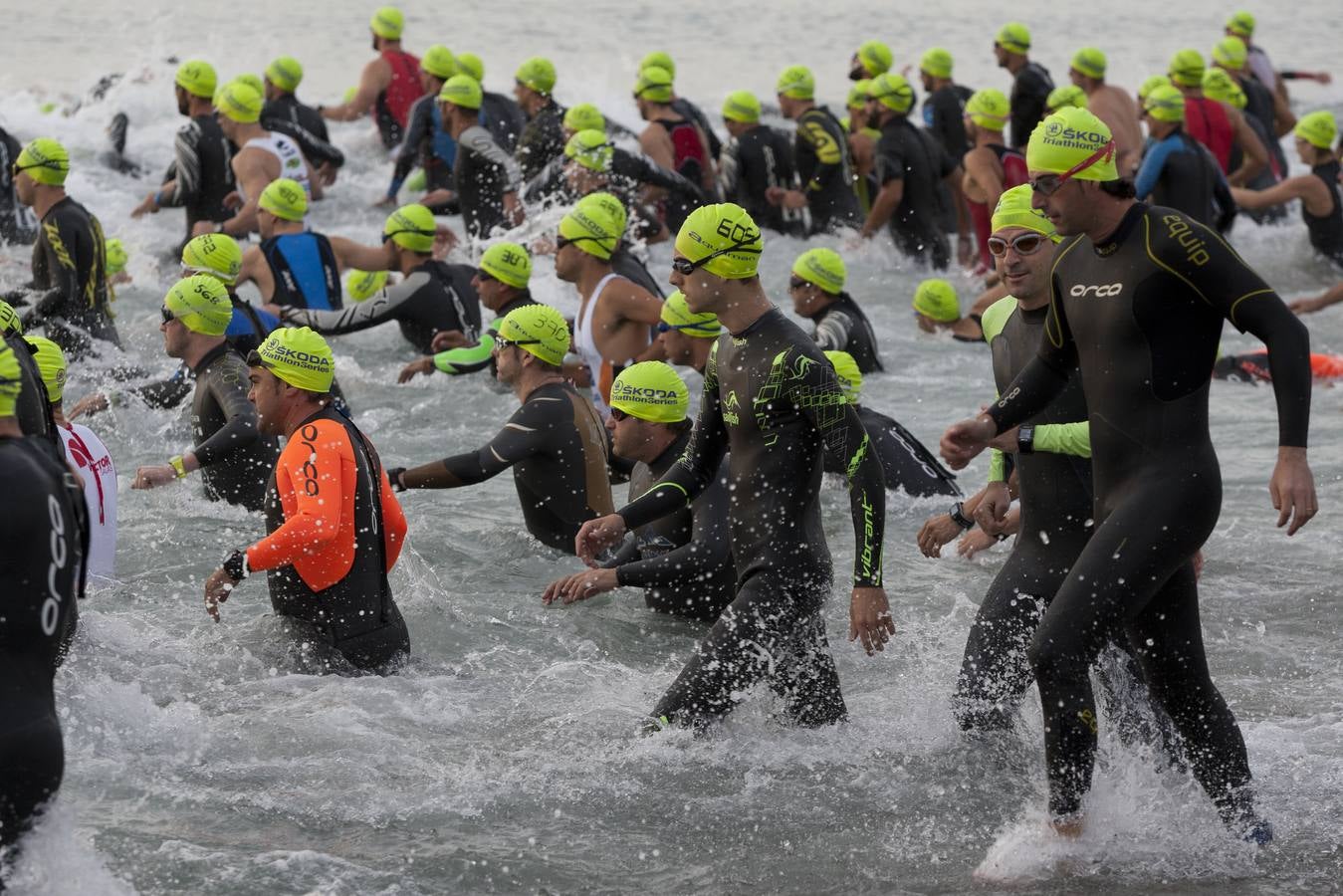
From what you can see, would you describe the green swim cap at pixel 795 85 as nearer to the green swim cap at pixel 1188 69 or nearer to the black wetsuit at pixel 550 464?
the green swim cap at pixel 1188 69

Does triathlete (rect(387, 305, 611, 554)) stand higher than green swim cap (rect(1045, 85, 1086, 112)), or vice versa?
green swim cap (rect(1045, 85, 1086, 112))

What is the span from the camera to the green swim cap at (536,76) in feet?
44.8

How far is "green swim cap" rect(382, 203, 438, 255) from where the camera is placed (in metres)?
10.8

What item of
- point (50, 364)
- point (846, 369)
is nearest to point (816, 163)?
point (846, 369)

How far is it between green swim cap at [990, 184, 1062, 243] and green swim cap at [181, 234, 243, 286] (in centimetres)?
487

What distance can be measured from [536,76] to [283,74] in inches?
124

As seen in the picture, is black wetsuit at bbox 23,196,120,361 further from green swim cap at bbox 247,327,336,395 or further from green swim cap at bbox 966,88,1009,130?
green swim cap at bbox 966,88,1009,130

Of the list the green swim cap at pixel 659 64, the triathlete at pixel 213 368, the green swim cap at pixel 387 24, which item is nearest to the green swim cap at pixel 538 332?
the triathlete at pixel 213 368

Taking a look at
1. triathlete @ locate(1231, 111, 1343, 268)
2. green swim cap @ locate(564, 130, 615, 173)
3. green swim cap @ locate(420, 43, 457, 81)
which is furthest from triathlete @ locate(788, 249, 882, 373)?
green swim cap @ locate(420, 43, 457, 81)

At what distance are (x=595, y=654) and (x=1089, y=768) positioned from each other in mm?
2718

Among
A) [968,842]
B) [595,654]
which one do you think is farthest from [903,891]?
[595,654]

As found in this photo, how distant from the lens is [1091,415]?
4.74 metres

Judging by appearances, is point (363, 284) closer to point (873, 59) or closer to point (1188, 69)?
point (873, 59)

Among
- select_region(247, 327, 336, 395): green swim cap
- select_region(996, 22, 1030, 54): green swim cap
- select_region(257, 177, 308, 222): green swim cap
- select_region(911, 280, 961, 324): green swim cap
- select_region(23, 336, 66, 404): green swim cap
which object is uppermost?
select_region(247, 327, 336, 395): green swim cap
